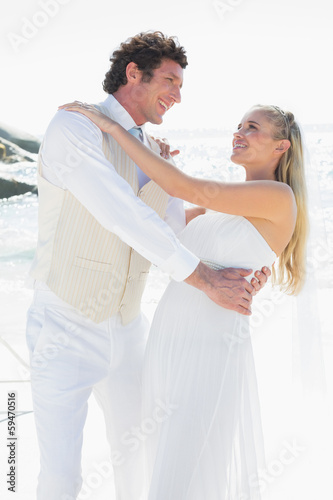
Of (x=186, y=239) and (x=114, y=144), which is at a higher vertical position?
(x=114, y=144)

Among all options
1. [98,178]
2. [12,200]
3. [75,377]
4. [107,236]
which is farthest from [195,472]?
[12,200]

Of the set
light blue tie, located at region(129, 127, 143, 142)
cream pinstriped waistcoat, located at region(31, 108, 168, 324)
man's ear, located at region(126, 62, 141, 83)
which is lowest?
cream pinstriped waistcoat, located at region(31, 108, 168, 324)

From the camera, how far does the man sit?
64.7 inches

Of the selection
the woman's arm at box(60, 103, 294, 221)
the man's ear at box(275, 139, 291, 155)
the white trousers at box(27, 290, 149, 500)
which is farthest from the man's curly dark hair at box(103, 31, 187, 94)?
the white trousers at box(27, 290, 149, 500)

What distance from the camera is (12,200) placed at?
14336 mm

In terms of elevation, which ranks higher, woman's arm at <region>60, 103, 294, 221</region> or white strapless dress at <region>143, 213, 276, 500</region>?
woman's arm at <region>60, 103, 294, 221</region>

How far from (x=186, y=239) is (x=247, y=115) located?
1.52ft

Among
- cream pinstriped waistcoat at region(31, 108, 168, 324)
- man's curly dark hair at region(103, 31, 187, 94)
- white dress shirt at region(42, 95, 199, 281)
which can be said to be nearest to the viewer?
white dress shirt at region(42, 95, 199, 281)

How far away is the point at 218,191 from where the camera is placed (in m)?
1.89

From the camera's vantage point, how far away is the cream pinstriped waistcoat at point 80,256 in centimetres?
173

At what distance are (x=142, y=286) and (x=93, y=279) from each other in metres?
0.22

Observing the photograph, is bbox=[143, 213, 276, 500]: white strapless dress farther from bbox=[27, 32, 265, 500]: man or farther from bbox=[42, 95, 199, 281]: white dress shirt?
bbox=[42, 95, 199, 281]: white dress shirt

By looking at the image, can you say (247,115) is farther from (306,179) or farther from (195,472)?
(195,472)

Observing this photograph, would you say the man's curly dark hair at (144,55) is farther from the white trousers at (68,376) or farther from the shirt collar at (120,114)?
the white trousers at (68,376)
